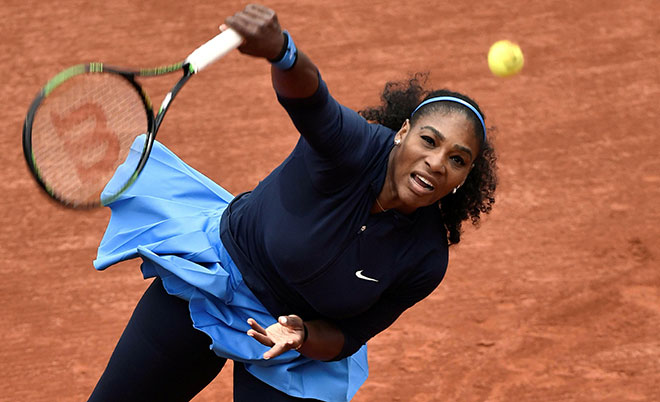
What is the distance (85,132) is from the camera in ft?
8.64

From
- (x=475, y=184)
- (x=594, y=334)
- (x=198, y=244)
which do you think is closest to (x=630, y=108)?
(x=594, y=334)

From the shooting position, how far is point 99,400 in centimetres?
290

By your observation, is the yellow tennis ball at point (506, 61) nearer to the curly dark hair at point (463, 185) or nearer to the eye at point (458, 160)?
the curly dark hair at point (463, 185)

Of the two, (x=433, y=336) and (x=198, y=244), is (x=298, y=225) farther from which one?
(x=433, y=336)

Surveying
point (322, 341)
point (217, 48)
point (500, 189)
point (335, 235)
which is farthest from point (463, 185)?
point (500, 189)

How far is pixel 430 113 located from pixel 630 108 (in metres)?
3.29

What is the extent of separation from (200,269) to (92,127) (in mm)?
524

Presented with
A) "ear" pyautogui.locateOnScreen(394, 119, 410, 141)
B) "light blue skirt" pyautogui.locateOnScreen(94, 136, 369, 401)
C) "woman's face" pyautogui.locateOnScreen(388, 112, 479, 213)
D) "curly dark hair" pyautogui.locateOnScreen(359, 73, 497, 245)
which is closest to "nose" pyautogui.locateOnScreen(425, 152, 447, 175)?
"woman's face" pyautogui.locateOnScreen(388, 112, 479, 213)

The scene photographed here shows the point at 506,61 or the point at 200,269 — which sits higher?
the point at 506,61

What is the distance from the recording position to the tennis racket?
2281 mm

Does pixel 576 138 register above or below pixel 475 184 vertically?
above

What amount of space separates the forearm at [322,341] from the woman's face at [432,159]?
45 cm

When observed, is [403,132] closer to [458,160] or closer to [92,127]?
[458,160]

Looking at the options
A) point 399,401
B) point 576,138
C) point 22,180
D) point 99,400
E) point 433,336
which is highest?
point 576,138
